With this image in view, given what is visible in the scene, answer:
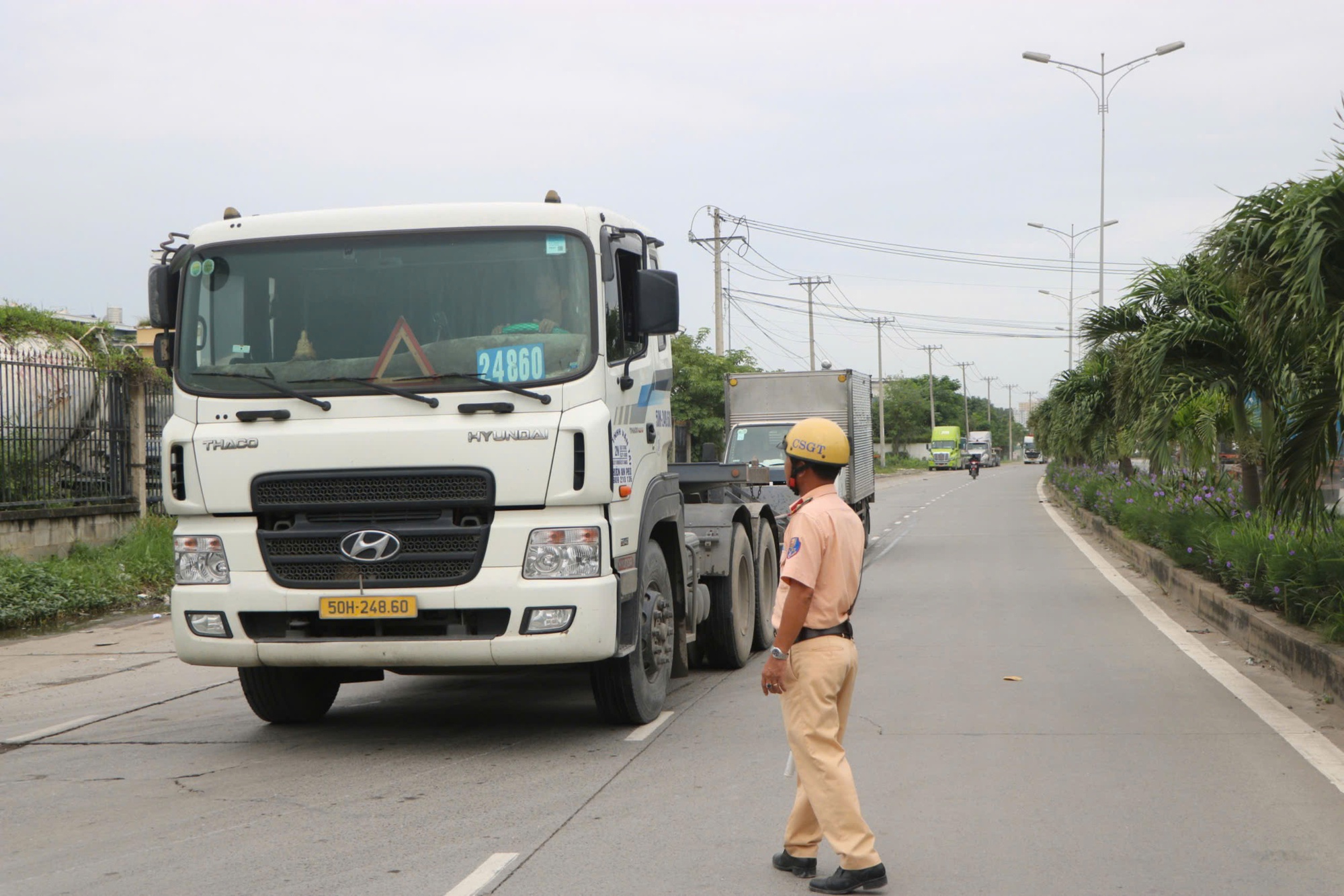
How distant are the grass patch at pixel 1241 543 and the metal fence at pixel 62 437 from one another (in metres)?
12.1

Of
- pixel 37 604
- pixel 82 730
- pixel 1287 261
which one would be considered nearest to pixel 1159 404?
pixel 1287 261

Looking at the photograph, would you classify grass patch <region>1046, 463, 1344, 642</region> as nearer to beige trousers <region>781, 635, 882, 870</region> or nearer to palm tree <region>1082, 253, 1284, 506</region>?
palm tree <region>1082, 253, 1284, 506</region>

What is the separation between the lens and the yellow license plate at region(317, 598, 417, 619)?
7086mm

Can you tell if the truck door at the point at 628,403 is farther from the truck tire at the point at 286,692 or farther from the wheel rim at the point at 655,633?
the truck tire at the point at 286,692

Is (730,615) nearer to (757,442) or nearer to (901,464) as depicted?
(757,442)

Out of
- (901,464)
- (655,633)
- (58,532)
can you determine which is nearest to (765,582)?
(655,633)

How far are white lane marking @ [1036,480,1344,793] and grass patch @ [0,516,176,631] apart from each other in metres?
10.4

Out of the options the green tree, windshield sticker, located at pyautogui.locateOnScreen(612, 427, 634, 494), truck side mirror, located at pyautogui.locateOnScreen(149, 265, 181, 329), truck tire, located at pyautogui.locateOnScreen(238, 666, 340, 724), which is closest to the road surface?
truck tire, located at pyautogui.locateOnScreen(238, 666, 340, 724)

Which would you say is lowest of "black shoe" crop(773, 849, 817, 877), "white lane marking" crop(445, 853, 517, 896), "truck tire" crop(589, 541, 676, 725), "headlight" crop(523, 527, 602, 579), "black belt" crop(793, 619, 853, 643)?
"white lane marking" crop(445, 853, 517, 896)

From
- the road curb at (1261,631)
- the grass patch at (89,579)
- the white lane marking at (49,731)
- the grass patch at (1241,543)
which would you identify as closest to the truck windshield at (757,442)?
the grass patch at (1241,543)

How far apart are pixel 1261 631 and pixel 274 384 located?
7357 mm

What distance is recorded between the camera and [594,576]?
23.4 ft

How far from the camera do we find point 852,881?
4742 mm

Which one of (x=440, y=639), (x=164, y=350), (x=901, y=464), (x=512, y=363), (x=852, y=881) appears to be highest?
(x=164, y=350)
